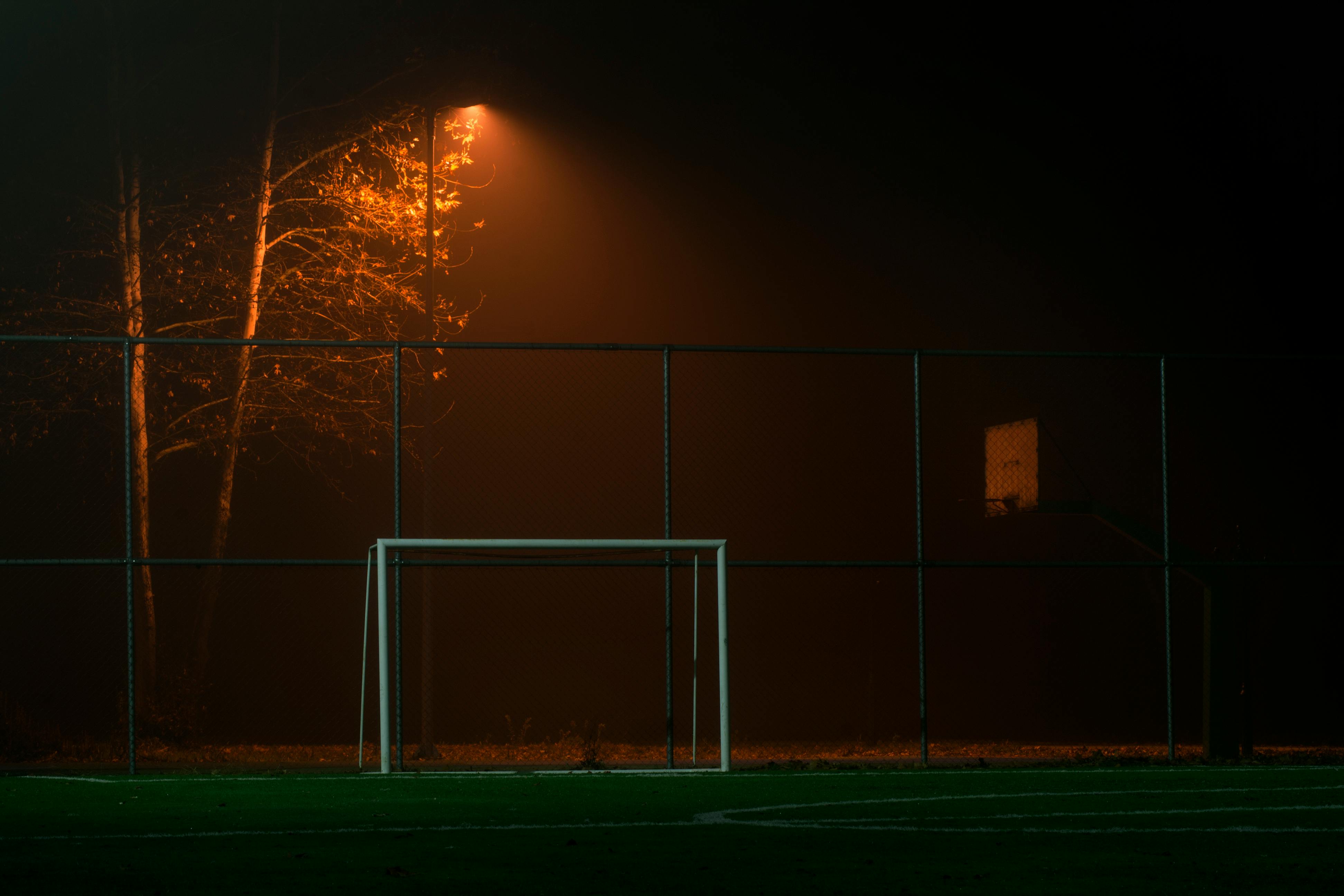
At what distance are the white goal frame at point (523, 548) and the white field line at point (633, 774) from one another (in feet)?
0.92

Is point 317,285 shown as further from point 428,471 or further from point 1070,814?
point 1070,814

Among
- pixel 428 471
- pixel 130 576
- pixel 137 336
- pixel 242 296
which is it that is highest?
pixel 242 296

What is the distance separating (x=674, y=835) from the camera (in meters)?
6.11

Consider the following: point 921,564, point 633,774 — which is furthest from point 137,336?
point 921,564

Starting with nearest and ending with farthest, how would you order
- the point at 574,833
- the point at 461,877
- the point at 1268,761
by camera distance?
1. the point at 461,877
2. the point at 574,833
3. the point at 1268,761

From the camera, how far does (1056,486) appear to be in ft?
57.4

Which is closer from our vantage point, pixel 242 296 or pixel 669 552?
pixel 669 552

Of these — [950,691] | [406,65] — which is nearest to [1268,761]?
[950,691]

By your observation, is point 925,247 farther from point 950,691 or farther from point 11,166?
point 11,166

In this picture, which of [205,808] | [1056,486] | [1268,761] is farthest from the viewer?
[1056,486]

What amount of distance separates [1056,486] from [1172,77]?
550 cm

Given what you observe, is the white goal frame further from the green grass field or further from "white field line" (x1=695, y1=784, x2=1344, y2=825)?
"white field line" (x1=695, y1=784, x2=1344, y2=825)

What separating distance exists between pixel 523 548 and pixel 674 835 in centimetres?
418

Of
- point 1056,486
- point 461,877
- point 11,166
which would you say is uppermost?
point 11,166
